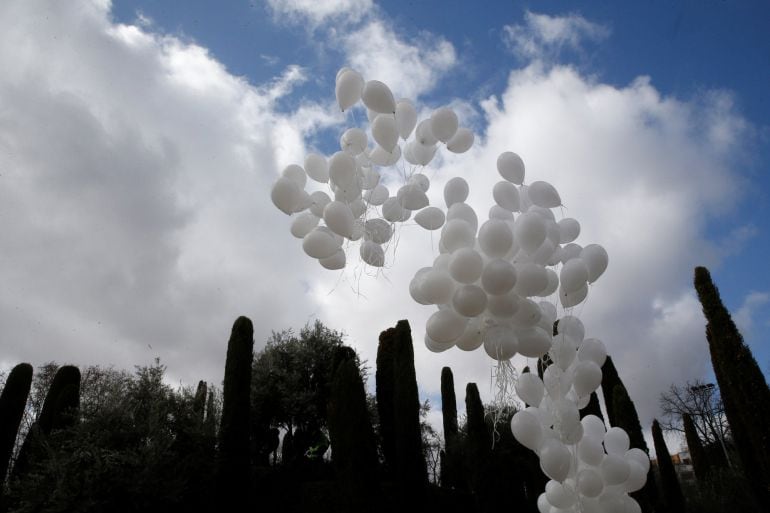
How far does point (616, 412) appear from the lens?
14.0 metres

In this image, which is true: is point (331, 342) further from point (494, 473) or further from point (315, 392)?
point (494, 473)

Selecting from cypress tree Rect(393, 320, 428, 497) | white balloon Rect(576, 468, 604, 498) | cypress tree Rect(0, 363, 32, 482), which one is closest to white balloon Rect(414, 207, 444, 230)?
white balloon Rect(576, 468, 604, 498)

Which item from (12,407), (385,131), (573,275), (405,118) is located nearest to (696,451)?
(573,275)

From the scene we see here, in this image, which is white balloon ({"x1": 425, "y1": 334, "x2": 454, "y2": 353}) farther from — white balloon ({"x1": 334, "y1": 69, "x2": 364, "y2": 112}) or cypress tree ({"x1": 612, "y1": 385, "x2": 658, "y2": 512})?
cypress tree ({"x1": 612, "y1": 385, "x2": 658, "y2": 512})

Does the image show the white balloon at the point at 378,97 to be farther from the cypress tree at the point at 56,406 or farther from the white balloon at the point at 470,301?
the cypress tree at the point at 56,406

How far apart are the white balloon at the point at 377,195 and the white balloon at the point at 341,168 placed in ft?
1.24

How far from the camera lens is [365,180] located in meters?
4.21

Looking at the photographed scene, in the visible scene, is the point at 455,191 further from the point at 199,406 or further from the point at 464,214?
the point at 199,406

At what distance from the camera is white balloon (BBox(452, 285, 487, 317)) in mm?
3361

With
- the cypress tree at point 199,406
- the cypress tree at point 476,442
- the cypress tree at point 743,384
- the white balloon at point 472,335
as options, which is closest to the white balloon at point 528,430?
the white balloon at point 472,335

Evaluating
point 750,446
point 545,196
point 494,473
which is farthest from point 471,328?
point 494,473

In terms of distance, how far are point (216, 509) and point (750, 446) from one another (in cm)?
1151

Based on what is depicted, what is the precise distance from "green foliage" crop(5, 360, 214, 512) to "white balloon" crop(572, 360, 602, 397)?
887 centimetres

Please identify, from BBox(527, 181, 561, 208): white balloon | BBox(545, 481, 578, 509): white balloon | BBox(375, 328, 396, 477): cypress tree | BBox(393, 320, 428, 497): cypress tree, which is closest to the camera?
BBox(545, 481, 578, 509): white balloon
